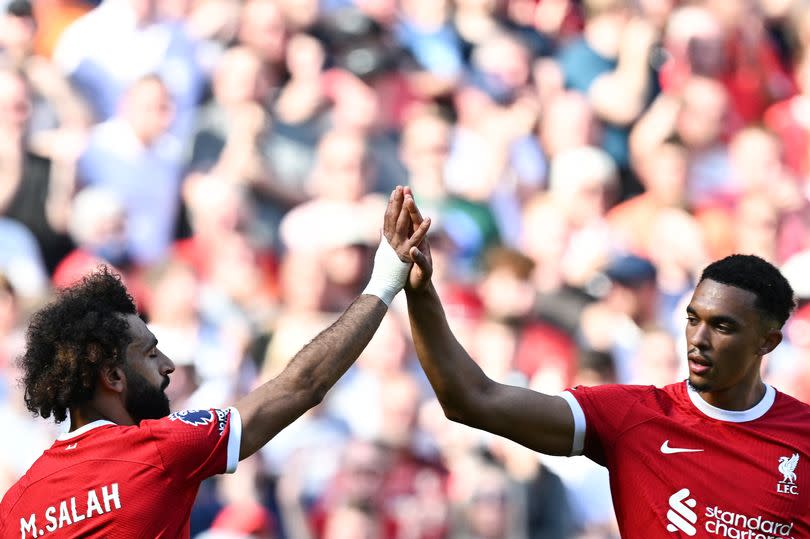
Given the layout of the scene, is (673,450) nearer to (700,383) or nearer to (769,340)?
(700,383)

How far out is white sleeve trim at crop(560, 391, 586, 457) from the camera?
→ 404cm

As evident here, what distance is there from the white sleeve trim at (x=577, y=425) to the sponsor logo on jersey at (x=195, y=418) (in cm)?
123

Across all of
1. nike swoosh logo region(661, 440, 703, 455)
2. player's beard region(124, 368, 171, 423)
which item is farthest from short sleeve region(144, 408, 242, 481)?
nike swoosh logo region(661, 440, 703, 455)

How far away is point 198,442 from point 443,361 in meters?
0.91

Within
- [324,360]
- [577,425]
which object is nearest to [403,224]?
[324,360]

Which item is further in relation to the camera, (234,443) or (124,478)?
(234,443)

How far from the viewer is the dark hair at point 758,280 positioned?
13.6 ft

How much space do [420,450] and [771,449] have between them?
389 cm

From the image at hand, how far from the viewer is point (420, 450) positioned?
7672 millimetres

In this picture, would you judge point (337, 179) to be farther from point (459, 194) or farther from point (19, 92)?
point (19, 92)

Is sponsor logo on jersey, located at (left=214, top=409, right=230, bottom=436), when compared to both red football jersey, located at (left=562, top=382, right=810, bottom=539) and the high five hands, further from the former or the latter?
red football jersey, located at (left=562, top=382, right=810, bottom=539)

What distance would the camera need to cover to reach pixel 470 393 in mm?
4035

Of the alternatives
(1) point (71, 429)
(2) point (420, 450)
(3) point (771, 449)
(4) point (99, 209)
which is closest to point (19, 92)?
(4) point (99, 209)

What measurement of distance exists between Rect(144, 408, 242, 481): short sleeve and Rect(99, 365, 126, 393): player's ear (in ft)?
0.55
